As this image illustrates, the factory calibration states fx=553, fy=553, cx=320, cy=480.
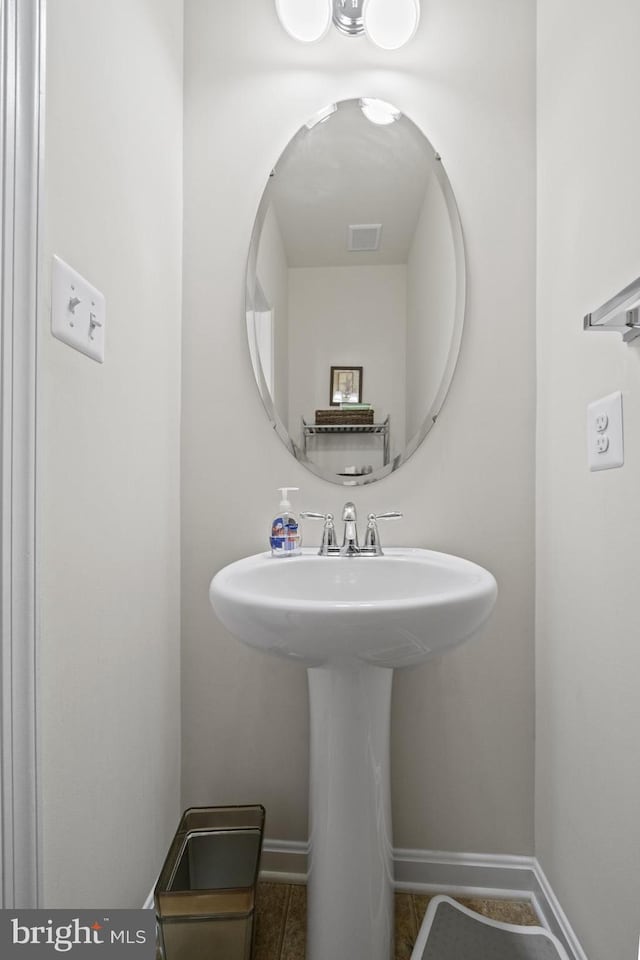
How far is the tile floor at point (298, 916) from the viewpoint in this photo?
1.08 metres

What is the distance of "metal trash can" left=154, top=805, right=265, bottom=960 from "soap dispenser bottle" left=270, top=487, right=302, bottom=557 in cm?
58

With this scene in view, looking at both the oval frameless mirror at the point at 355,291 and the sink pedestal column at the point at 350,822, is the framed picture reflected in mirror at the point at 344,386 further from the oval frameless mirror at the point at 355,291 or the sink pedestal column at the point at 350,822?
the sink pedestal column at the point at 350,822

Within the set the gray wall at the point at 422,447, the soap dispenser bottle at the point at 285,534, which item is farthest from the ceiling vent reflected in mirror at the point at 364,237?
the soap dispenser bottle at the point at 285,534

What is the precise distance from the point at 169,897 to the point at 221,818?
0.27 meters

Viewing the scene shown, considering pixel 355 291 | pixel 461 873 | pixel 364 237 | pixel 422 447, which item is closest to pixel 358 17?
pixel 364 237

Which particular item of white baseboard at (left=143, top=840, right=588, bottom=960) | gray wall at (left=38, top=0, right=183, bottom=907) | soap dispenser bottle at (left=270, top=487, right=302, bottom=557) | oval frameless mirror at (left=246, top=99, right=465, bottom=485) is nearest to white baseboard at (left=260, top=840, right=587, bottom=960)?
white baseboard at (left=143, top=840, right=588, bottom=960)

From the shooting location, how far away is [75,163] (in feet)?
2.81

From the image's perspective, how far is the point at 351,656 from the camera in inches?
30.5

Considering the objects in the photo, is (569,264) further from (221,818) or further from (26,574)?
(221,818)

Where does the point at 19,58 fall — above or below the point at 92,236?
above

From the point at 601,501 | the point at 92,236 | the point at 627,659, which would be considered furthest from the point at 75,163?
the point at 627,659

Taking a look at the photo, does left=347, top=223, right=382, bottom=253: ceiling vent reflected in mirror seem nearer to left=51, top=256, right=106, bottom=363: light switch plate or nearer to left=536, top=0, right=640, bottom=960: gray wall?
left=536, top=0, right=640, bottom=960: gray wall

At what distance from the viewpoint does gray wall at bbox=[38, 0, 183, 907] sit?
0.80 m

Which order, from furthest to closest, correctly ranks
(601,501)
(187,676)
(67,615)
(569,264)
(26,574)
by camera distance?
1. (187,676)
2. (569,264)
3. (601,501)
4. (67,615)
5. (26,574)
